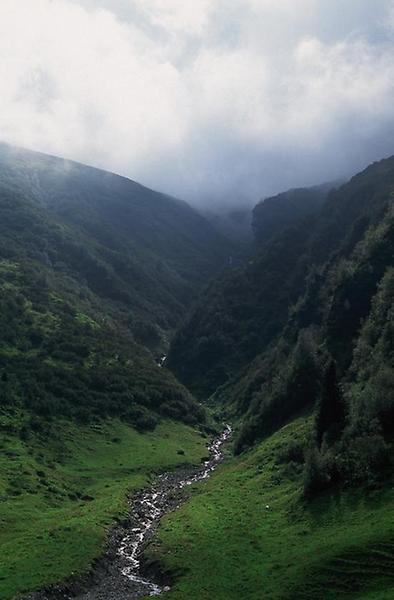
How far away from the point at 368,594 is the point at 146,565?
23.4 metres

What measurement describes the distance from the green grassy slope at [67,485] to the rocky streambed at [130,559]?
1355 millimetres

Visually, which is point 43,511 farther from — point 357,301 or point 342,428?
point 357,301

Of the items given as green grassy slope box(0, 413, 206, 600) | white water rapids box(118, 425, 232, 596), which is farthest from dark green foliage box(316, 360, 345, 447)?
green grassy slope box(0, 413, 206, 600)

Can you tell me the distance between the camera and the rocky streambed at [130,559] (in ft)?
170

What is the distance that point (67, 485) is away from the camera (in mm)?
86500

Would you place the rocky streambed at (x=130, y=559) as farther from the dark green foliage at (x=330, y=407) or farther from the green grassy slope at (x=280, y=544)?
the dark green foliage at (x=330, y=407)

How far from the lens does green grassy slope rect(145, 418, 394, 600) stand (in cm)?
4541

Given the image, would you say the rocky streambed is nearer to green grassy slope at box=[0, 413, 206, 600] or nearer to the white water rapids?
the white water rapids

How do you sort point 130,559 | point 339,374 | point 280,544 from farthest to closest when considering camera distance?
point 339,374, point 130,559, point 280,544

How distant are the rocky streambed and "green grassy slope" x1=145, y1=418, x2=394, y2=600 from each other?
2313mm

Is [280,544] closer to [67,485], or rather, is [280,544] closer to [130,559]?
[130,559]

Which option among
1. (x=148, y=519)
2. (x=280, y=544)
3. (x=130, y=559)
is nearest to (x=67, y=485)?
(x=148, y=519)

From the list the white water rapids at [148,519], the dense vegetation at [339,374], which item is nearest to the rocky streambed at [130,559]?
the white water rapids at [148,519]

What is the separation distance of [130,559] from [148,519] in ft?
46.2
